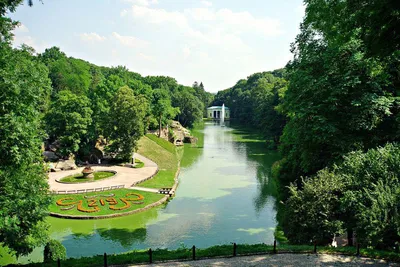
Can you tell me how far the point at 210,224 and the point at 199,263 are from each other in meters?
11.9

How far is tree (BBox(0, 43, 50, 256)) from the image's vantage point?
38.4ft

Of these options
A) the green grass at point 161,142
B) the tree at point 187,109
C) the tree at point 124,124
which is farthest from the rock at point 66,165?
the tree at point 187,109

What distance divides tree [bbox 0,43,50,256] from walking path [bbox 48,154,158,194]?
17.1 m

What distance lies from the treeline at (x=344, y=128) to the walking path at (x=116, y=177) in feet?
51.1

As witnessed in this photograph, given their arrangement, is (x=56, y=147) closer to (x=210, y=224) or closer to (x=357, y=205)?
(x=210, y=224)

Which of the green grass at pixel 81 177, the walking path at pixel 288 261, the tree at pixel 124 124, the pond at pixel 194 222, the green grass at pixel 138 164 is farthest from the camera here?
the tree at pixel 124 124

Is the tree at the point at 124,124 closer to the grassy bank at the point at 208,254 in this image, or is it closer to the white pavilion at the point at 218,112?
the grassy bank at the point at 208,254

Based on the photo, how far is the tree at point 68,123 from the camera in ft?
126

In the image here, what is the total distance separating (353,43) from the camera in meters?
18.2

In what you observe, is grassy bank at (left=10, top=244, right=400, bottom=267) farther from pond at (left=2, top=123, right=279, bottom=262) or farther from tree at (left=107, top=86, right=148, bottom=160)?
tree at (left=107, top=86, right=148, bottom=160)

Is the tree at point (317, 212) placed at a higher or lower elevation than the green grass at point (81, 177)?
higher

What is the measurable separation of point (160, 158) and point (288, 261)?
34111 millimetres

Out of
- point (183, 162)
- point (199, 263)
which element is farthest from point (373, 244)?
point (183, 162)

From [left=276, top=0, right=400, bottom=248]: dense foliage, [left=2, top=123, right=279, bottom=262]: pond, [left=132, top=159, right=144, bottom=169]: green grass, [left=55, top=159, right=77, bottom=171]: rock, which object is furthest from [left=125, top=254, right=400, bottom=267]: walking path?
[left=132, top=159, right=144, bottom=169]: green grass
